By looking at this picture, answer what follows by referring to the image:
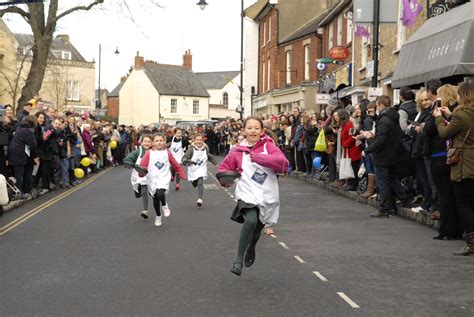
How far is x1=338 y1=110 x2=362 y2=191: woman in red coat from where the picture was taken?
53.1 ft

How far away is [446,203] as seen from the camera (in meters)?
9.72

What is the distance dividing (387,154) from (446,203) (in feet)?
9.44

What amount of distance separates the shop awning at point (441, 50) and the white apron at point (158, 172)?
242 inches

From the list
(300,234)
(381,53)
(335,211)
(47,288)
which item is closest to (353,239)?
(300,234)

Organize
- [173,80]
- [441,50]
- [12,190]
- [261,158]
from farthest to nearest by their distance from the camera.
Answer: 1. [173,80]
2. [12,190]
3. [441,50]
4. [261,158]

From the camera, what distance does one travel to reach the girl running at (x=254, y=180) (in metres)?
7.28

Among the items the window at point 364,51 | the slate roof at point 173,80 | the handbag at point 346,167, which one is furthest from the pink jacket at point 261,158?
the slate roof at point 173,80

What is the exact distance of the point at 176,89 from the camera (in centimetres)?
8506

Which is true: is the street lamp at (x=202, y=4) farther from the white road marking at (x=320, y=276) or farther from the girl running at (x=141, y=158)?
the white road marking at (x=320, y=276)

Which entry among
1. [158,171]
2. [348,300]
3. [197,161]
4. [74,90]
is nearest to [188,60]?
[74,90]

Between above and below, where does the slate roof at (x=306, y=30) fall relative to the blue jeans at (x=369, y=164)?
above

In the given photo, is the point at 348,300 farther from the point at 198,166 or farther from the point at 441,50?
the point at 441,50

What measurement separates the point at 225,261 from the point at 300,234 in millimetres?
2511

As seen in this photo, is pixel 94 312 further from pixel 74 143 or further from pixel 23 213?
pixel 74 143
